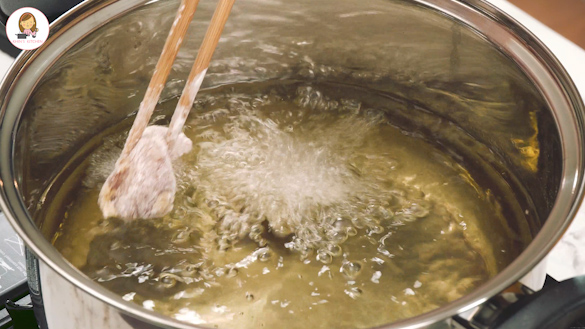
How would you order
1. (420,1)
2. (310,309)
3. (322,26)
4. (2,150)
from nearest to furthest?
1. (2,150)
2. (310,309)
3. (420,1)
4. (322,26)

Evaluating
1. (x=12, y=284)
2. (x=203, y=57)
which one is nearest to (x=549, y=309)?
(x=203, y=57)

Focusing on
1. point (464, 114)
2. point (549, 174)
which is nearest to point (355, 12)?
point (464, 114)

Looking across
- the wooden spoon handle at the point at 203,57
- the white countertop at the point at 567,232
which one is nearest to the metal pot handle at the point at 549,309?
the white countertop at the point at 567,232

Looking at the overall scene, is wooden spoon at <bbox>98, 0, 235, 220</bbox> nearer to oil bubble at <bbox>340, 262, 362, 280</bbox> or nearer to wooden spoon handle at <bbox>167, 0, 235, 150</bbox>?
wooden spoon handle at <bbox>167, 0, 235, 150</bbox>

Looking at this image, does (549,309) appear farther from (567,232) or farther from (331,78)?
(331,78)

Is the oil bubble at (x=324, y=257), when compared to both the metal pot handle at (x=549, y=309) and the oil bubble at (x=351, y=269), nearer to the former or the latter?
the oil bubble at (x=351, y=269)

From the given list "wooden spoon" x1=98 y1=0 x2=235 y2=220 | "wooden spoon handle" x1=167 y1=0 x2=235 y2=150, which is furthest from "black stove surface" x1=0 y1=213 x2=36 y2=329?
"wooden spoon handle" x1=167 y1=0 x2=235 y2=150

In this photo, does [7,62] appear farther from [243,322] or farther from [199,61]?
[243,322]
